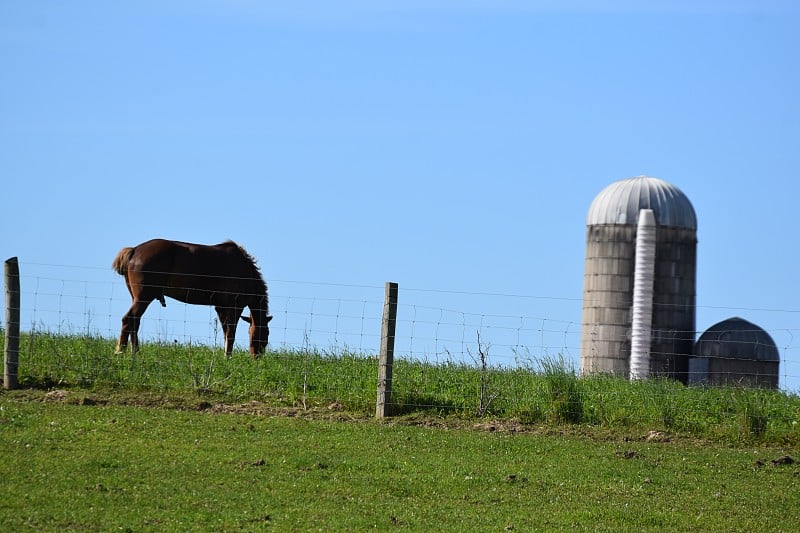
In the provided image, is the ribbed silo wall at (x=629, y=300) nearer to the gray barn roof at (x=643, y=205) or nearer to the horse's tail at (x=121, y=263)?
the gray barn roof at (x=643, y=205)

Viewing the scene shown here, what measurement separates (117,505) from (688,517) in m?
5.06

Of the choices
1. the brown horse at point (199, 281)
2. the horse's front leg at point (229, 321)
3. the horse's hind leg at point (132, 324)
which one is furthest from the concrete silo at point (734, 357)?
the horse's hind leg at point (132, 324)

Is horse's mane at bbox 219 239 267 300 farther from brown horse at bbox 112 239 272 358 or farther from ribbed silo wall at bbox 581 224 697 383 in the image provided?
ribbed silo wall at bbox 581 224 697 383

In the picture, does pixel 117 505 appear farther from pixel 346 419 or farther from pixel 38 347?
pixel 38 347

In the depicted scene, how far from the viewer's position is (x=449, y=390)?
14758 mm

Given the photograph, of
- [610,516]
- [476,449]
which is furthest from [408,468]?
[610,516]

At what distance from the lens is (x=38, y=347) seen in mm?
15328

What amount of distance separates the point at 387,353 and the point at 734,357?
1287 cm

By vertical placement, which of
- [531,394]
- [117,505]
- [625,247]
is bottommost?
[117,505]

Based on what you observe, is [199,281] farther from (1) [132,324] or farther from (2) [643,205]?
(2) [643,205]

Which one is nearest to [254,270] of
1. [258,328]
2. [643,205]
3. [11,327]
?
[258,328]

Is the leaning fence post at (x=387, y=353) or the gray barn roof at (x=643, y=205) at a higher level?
the gray barn roof at (x=643, y=205)

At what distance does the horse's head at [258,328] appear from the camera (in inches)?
750

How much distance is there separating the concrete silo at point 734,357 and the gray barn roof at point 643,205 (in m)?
2.78
